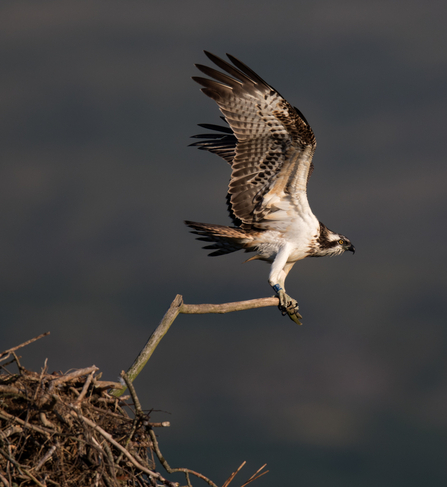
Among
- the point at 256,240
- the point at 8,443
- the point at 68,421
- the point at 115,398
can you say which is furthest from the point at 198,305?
the point at 256,240

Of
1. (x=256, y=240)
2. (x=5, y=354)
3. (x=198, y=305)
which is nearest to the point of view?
(x=5, y=354)

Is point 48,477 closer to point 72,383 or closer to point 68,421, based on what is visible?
point 68,421

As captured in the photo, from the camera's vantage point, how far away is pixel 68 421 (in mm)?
4938

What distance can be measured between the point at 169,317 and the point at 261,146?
11.6ft

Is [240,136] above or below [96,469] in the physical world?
above

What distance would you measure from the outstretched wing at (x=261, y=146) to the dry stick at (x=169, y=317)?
2.40 metres

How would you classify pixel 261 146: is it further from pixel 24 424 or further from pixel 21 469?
pixel 21 469

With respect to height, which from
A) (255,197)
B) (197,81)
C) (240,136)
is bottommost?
(255,197)

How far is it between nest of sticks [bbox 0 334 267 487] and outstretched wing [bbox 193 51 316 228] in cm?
453

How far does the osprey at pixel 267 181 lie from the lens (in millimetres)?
8438

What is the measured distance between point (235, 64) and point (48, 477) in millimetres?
5692

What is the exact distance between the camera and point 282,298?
341 inches

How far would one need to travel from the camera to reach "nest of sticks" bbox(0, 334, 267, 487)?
485cm

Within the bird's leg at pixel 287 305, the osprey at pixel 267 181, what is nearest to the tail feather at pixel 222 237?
the osprey at pixel 267 181
